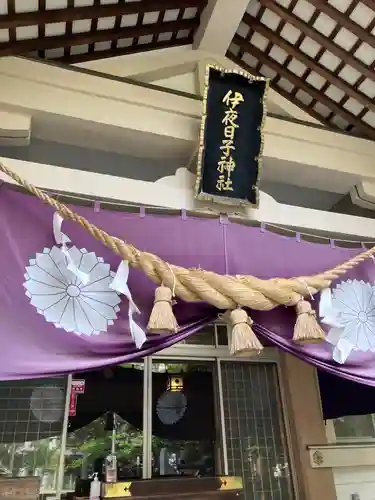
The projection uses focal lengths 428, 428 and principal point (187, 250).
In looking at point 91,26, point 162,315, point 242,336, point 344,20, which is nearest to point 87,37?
point 91,26

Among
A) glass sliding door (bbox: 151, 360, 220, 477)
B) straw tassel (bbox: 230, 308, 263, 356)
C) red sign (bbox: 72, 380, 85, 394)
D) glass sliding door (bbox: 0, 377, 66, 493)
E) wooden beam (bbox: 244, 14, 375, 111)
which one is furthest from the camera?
glass sliding door (bbox: 151, 360, 220, 477)

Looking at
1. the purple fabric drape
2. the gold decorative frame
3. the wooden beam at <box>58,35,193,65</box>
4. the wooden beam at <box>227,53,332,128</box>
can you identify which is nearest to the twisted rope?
the purple fabric drape

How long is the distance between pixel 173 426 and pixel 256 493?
0.78 m

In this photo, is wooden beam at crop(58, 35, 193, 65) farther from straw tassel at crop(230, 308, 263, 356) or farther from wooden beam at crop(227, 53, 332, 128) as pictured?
straw tassel at crop(230, 308, 263, 356)

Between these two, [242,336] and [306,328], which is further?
[306,328]

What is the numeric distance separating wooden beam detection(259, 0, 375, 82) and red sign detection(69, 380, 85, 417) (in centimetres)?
291

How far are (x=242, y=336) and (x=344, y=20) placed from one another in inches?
83.9

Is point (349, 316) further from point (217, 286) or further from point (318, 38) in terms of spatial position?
point (318, 38)

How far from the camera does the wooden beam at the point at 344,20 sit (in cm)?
266

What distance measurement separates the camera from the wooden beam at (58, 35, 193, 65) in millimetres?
2836

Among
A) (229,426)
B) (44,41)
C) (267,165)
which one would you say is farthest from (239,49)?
(229,426)

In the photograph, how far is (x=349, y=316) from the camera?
7.57 feet

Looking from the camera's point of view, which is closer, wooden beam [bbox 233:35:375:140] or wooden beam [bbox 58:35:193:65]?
wooden beam [bbox 58:35:193:65]

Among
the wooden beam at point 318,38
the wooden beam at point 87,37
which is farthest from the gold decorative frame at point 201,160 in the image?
the wooden beam at point 87,37
